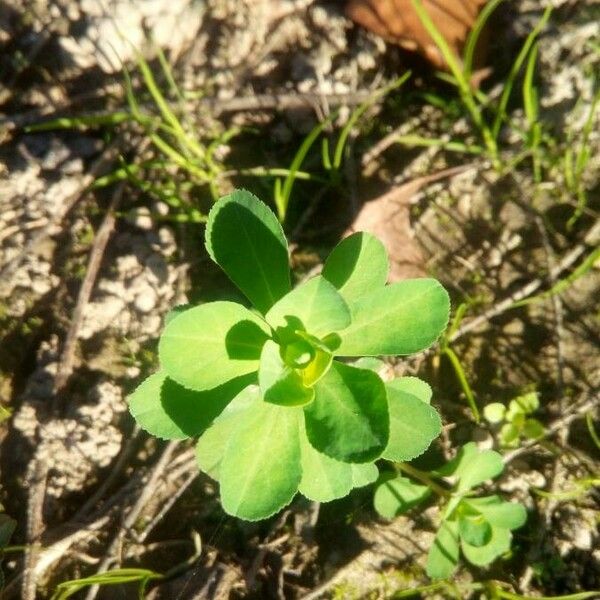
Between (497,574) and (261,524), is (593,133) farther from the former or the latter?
(261,524)

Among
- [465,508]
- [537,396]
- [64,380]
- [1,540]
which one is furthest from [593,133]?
[1,540]

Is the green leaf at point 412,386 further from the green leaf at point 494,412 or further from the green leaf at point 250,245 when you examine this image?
the green leaf at point 494,412

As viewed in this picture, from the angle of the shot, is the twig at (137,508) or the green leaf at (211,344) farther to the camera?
the twig at (137,508)

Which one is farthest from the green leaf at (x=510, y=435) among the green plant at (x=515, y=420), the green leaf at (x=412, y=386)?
the green leaf at (x=412, y=386)

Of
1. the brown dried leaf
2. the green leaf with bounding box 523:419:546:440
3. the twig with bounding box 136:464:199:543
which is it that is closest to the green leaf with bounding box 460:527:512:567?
the green leaf with bounding box 523:419:546:440

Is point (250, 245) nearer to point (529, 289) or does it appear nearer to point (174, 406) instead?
point (174, 406)
